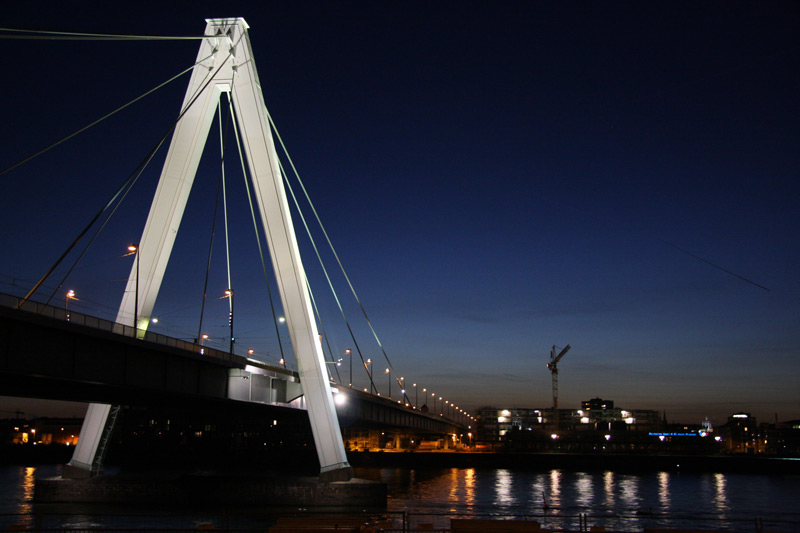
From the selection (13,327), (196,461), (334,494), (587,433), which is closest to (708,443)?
(587,433)

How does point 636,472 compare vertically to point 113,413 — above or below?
below

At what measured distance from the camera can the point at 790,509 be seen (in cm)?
5425

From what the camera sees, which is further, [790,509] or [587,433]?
[587,433]

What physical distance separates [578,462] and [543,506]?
225 ft

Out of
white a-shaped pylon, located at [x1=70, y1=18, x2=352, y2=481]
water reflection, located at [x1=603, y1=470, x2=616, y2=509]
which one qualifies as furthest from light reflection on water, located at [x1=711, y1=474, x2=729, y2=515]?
white a-shaped pylon, located at [x1=70, y1=18, x2=352, y2=481]

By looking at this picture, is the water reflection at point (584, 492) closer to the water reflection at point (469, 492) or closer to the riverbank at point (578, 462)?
the water reflection at point (469, 492)

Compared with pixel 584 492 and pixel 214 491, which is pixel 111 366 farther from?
pixel 584 492

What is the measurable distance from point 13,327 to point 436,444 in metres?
151

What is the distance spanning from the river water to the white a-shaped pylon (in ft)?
19.4

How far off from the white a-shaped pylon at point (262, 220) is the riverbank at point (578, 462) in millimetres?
77286

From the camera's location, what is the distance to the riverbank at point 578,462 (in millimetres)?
110812

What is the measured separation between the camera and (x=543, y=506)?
162ft

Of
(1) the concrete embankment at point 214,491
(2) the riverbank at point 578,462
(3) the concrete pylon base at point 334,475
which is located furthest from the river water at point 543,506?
(2) the riverbank at point 578,462

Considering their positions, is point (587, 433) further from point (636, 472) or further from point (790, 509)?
point (790, 509)
